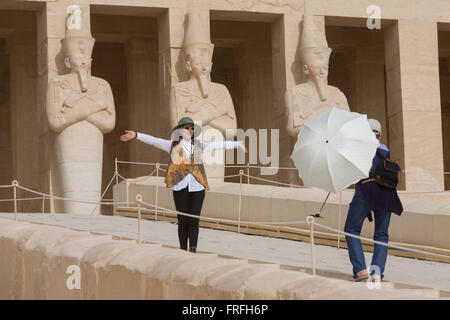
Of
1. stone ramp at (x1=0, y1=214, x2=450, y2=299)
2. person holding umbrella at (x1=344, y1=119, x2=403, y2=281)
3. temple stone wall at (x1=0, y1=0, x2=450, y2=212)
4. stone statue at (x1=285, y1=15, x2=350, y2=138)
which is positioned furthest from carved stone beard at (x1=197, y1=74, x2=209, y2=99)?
person holding umbrella at (x1=344, y1=119, x2=403, y2=281)

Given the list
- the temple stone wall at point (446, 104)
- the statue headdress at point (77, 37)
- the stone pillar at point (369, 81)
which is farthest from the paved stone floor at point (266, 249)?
the temple stone wall at point (446, 104)

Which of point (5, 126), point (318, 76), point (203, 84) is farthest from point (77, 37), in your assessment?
point (5, 126)

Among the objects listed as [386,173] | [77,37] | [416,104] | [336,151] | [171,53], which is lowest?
[386,173]

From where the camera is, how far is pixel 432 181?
691 inches

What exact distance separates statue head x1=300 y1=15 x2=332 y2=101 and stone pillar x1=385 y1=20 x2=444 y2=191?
1782mm

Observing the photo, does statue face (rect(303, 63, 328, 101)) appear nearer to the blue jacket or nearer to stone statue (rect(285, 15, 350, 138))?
stone statue (rect(285, 15, 350, 138))

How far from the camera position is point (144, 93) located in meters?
20.0

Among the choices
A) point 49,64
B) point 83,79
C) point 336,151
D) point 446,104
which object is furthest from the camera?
point 446,104

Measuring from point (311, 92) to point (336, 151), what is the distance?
8978 millimetres

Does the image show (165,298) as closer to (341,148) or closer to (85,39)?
(341,148)

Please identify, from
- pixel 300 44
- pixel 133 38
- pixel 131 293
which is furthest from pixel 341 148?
pixel 133 38

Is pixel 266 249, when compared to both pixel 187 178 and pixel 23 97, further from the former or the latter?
pixel 23 97
